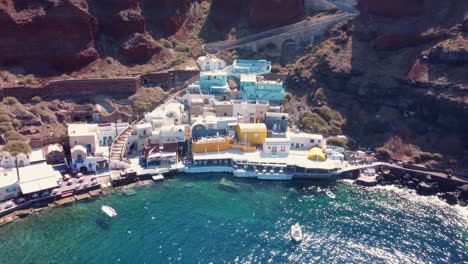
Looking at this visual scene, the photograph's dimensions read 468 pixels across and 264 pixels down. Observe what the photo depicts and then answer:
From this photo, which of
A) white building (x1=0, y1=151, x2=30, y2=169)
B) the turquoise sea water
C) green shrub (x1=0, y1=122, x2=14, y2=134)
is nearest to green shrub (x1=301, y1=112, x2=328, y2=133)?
the turquoise sea water

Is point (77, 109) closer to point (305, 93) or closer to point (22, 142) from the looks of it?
point (22, 142)

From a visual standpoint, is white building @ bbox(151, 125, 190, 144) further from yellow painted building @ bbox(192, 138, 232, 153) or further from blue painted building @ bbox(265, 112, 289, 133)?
blue painted building @ bbox(265, 112, 289, 133)

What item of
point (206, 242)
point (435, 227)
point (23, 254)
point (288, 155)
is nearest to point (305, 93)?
point (288, 155)

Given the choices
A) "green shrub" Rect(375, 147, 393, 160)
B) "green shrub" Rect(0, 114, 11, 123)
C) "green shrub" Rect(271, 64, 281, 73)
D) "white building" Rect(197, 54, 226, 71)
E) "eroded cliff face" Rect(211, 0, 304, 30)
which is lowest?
"green shrub" Rect(375, 147, 393, 160)

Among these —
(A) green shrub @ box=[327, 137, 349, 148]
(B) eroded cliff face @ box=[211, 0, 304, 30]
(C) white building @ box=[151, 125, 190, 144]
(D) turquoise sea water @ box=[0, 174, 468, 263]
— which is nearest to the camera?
(D) turquoise sea water @ box=[0, 174, 468, 263]

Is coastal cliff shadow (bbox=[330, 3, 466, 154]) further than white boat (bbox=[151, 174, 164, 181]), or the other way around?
coastal cliff shadow (bbox=[330, 3, 466, 154])

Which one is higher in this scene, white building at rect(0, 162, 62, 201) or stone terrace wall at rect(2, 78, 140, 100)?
stone terrace wall at rect(2, 78, 140, 100)

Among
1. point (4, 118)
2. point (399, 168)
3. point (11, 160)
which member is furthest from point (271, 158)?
point (4, 118)

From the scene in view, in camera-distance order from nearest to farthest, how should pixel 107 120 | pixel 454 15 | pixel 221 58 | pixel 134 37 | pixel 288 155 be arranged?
pixel 288 155 → pixel 107 120 → pixel 454 15 → pixel 134 37 → pixel 221 58
